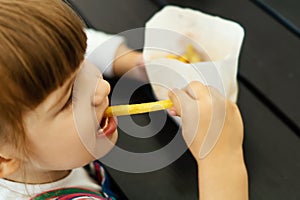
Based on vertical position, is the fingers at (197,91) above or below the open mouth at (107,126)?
above

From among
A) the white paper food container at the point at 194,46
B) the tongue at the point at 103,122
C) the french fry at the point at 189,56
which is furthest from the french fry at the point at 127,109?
the french fry at the point at 189,56

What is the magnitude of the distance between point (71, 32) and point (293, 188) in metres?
0.42

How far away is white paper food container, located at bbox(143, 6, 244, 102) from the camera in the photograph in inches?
34.1

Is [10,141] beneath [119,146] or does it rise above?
above

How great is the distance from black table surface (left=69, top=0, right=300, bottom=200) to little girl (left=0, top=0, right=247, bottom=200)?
44mm

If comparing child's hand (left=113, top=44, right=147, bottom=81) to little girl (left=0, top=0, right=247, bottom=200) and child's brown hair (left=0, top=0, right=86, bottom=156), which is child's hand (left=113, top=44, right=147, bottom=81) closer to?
little girl (left=0, top=0, right=247, bottom=200)

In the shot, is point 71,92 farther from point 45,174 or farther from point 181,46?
point 181,46

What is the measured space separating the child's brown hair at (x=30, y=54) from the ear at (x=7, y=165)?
0.03 metres

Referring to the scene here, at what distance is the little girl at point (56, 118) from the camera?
0.61 m

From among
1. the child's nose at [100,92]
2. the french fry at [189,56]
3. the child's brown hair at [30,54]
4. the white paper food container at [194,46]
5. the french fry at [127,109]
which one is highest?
the child's brown hair at [30,54]

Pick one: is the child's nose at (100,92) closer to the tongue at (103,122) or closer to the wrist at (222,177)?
the tongue at (103,122)

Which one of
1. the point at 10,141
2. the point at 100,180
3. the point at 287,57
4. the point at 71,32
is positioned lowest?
the point at 100,180

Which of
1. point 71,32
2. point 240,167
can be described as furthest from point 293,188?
point 71,32

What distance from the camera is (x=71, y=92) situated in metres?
0.69
